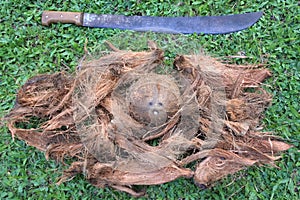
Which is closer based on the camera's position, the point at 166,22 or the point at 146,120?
the point at 146,120

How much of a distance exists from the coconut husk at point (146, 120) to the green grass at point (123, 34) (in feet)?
0.31

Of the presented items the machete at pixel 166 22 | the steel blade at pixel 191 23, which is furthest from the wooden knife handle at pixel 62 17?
the steel blade at pixel 191 23

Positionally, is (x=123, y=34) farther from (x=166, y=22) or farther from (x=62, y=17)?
(x=62, y=17)

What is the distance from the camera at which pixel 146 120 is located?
5.29ft

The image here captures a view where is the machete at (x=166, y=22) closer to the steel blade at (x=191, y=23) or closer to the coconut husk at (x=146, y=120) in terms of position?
the steel blade at (x=191, y=23)

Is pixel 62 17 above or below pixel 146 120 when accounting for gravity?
above

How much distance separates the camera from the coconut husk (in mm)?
1594

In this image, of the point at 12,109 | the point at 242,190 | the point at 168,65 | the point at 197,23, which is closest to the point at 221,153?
the point at 242,190

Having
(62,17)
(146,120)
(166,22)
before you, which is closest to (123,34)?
(166,22)

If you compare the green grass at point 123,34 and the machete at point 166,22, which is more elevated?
the machete at point 166,22

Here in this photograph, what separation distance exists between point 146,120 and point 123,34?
504 mm

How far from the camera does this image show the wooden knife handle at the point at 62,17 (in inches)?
74.4

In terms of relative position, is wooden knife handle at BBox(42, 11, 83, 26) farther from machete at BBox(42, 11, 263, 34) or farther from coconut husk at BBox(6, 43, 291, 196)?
coconut husk at BBox(6, 43, 291, 196)

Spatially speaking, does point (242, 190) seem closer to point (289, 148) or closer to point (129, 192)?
point (289, 148)
